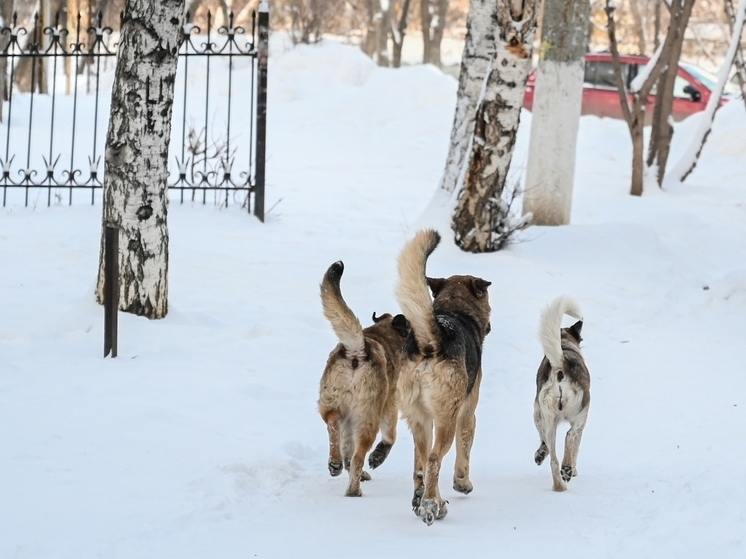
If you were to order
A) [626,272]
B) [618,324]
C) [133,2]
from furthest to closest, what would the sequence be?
[626,272] < [618,324] < [133,2]

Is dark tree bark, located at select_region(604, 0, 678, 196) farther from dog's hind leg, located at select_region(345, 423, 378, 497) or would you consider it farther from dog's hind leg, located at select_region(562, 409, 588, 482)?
dog's hind leg, located at select_region(345, 423, 378, 497)

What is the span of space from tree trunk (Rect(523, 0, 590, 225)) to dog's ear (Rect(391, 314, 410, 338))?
704 cm

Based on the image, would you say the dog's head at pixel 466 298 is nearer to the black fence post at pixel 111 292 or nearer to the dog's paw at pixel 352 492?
the dog's paw at pixel 352 492

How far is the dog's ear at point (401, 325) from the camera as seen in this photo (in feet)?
18.7

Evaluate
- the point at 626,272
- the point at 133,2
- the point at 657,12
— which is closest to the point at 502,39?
the point at 626,272

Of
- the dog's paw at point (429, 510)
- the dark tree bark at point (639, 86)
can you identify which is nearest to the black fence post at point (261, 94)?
the dark tree bark at point (639, 86)

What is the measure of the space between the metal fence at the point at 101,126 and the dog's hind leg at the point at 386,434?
255 inches

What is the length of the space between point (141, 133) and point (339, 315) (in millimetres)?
3025

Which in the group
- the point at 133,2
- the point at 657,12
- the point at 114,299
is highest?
the point at 657,12

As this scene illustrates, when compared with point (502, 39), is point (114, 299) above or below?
below

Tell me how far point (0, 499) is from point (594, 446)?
3589 millimetres

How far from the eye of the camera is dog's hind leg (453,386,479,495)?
534cm

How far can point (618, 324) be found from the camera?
31.6 feet

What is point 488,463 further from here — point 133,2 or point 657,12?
point 657,12
